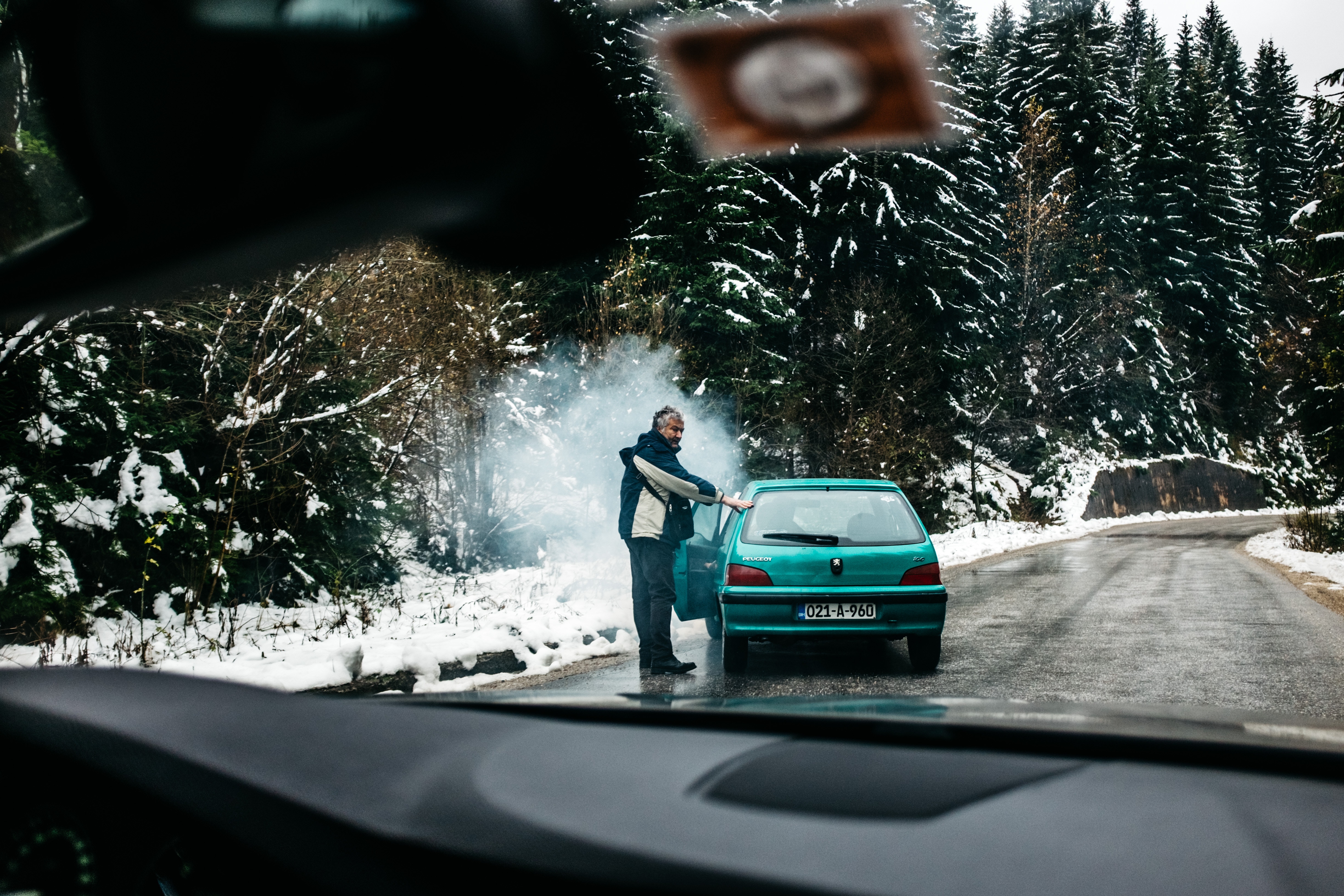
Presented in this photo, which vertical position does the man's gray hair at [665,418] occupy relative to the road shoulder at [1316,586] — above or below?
above

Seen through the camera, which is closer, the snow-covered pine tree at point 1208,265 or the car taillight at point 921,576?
the car taillight at point 921,576

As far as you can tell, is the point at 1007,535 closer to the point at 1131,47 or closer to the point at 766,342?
the point at 766,342

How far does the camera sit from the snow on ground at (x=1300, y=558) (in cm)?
1656

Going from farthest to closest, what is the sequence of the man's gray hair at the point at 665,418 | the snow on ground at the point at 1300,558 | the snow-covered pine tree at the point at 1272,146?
the snow-covered pine tree at the point at 1272,146 < the snow on ground at the point at 1300,558 < the man's gray hair at the point at 665,418

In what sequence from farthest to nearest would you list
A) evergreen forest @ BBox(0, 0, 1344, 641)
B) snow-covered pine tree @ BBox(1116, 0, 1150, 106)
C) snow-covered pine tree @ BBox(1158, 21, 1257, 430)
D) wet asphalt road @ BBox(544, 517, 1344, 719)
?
1. snow-covered pine tree @ BBox(1116, 0, 1150, 106)
2. snow-covered pine tree @ BBox(1158, 21, 1257, 430)
3. evergreen forest @ BBox(0, 0, 1344, 641)
4. wet asphalt road @ BBox(544, 517, 1344, 719)

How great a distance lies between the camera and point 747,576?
7.53 meters

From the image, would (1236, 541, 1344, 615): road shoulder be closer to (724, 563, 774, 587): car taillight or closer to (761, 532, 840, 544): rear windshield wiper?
(761, 532, 840, 544): rear windshield wiper

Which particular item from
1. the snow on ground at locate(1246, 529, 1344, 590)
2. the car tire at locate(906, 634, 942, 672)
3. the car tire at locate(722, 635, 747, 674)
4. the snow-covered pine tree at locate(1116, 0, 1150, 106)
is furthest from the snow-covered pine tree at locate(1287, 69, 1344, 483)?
the snow-covered pine tree at locate(1116, 0, 1150, 106)

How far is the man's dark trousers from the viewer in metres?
7.67

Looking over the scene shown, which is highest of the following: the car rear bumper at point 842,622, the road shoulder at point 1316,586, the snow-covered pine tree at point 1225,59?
the snow-covered pine tree at point 1225,59

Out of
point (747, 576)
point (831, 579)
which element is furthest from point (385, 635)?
point (831, 579)

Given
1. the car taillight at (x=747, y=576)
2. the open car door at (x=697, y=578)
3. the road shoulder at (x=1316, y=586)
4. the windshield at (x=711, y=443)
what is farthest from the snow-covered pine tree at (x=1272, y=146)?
the car taillight at (x=747, y=576)

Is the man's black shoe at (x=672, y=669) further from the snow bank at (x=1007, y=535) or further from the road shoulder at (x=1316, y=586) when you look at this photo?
the road shoulder at (x=1316, y=586)

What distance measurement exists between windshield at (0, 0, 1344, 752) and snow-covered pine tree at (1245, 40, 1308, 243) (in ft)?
63.3
